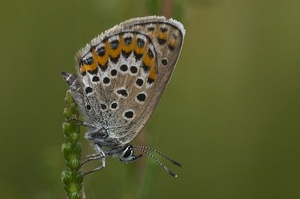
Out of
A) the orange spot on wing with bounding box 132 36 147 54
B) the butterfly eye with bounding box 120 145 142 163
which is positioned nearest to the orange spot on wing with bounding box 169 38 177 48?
the orange spot on wing with bounding box 132 36 147 54

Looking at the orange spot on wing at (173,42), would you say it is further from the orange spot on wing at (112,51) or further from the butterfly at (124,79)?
the orange spot on wing at (112,51)

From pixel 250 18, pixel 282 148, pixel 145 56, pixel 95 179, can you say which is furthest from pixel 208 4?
pixel 250 18

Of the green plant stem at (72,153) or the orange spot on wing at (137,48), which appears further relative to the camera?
the orange spot on wing at (137,48)

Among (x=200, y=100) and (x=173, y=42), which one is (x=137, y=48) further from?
(x=200, y=100)

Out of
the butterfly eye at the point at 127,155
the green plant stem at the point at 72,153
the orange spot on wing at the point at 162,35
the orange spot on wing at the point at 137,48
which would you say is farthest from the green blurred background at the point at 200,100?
the green plant stem at the point at 72,153

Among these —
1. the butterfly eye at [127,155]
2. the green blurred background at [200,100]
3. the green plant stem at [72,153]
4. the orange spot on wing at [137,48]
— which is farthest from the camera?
the green blurred background at [200,100]

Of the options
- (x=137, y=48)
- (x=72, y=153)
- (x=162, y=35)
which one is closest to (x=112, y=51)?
(x=137, y=48)

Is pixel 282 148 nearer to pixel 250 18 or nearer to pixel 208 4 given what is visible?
pixel 250 18

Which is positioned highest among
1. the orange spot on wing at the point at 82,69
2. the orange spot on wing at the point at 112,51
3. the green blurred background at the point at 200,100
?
the orange spot on wing at the point at 112,51
